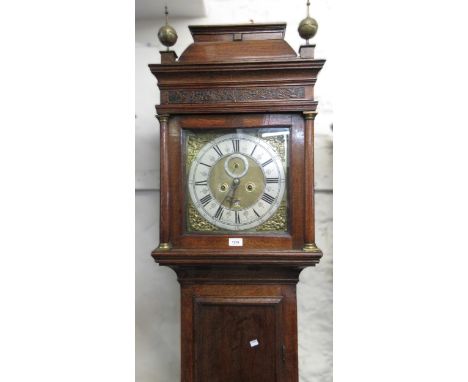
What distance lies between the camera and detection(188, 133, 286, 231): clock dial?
97cm

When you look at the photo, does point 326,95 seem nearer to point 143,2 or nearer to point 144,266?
point 143,2

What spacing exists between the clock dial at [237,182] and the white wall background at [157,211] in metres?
0.40

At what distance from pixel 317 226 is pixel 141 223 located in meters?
0.78

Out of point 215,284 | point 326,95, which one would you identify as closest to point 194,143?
point 215,284

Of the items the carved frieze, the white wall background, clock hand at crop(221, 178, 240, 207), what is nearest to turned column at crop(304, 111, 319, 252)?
the carved frieze

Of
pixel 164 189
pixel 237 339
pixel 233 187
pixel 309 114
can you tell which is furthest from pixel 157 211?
pixel 309 114

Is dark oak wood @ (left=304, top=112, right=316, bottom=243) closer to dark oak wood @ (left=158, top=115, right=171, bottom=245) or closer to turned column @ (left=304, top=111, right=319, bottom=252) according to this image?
turned column @ (left=304, top=111, right=319, bottom=252)

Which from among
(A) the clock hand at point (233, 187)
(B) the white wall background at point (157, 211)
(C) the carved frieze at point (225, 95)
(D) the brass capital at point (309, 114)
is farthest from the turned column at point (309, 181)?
(B) the white wall background at point (157, 211)

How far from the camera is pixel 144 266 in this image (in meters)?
1.35

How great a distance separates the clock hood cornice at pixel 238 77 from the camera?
3.06ft

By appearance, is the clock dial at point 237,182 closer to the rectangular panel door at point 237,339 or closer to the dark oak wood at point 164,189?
the dark oak wood at point 164,189

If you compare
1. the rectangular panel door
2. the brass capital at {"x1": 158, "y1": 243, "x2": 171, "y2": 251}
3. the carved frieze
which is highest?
the carved frieze

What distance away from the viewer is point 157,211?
52.8 inches

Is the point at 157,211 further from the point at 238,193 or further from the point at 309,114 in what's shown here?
the point at 309,114
